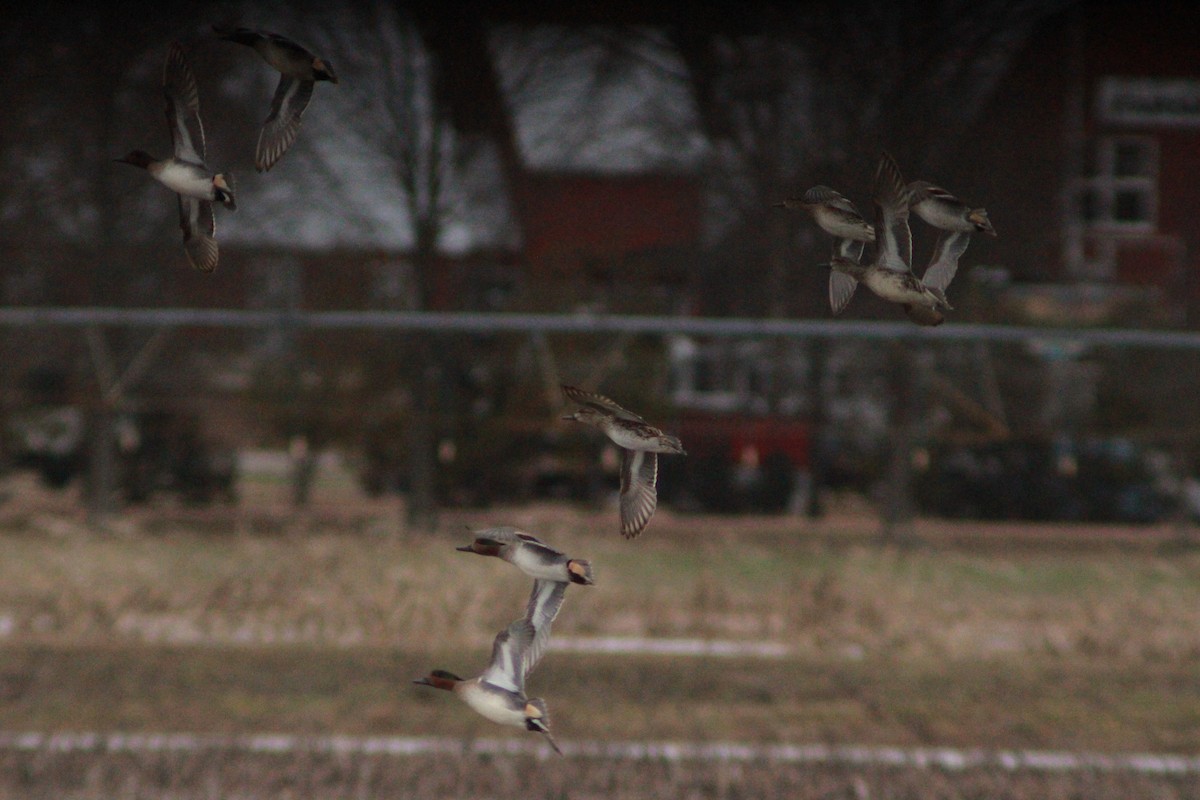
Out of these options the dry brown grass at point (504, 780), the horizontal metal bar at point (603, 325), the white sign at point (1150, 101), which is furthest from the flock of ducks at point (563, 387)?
the white sign at point (1150, 101)

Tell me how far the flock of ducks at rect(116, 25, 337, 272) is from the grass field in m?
3.90

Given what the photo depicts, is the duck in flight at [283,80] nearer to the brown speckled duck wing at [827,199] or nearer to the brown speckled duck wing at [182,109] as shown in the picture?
the brown speckled duck wing at [182,109]

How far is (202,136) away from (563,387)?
0.28 metres

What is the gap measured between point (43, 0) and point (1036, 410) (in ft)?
32.9

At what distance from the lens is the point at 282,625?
7.27 meters

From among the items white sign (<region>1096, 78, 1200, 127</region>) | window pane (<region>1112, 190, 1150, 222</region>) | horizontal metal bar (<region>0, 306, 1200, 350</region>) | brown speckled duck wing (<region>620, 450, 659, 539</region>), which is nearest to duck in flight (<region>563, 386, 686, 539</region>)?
brown speckled duck wing (<region>620, 450, 659, 539</region>)

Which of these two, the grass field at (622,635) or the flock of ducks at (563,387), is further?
the grass field at (622,635)

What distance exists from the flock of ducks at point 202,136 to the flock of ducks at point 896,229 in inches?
12.2

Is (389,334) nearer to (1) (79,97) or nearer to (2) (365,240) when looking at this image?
(2) (365,240)

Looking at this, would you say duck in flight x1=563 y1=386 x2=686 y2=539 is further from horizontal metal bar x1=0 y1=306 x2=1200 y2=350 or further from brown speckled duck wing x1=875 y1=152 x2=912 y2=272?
horizontal metal bar x1=0 y1=306 x2=1200 y2=350

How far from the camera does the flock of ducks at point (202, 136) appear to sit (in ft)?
2.22

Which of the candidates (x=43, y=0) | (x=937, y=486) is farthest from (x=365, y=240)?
(x=937, y=486)

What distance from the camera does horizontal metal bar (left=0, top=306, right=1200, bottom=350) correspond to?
1005cm

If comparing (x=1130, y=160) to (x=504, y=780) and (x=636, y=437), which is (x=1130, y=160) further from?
(x=636, y=437)
